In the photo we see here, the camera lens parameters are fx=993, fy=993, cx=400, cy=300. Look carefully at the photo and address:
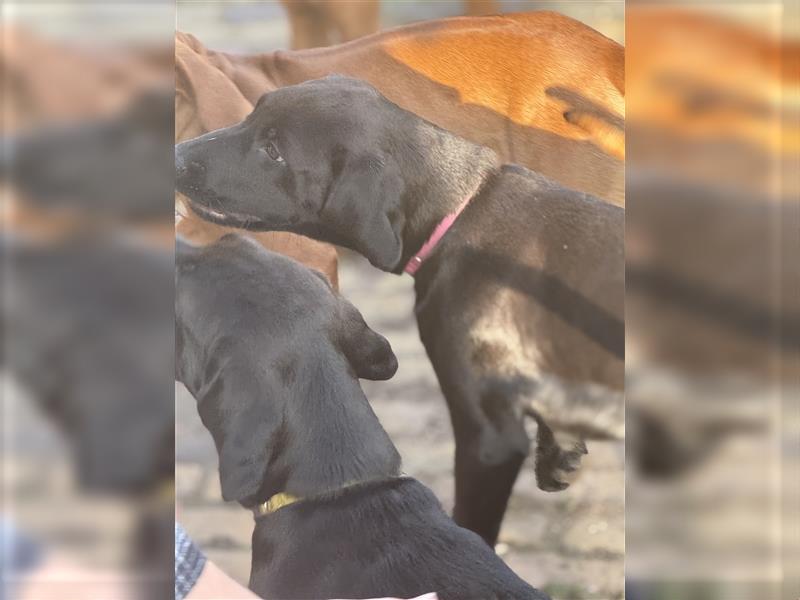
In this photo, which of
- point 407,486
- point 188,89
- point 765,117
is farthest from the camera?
point 188,89

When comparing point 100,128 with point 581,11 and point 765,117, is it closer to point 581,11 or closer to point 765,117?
point 581,11

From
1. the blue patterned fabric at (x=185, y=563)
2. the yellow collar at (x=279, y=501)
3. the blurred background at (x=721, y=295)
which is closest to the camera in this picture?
the blurred background at (x=721, y=295)

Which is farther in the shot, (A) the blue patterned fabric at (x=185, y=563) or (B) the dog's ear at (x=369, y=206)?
(A) the blue patterned fabric at (x=185, y=563)

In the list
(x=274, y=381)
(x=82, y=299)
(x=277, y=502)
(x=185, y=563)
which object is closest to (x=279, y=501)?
(x=277, y=502)

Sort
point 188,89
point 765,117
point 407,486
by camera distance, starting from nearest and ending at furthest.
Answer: point 765,117
point 407,486
point 188,89

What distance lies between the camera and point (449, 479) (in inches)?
107

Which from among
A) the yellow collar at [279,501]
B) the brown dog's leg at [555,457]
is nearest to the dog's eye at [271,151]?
the yellow collar at [279,501]

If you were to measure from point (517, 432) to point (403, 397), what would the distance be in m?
0.32

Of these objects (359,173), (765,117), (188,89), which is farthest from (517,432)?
(188,89)

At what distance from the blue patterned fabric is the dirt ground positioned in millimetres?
125

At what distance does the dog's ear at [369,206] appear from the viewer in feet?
8.57

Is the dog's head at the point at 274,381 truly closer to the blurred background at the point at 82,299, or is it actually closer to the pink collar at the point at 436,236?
the blurred background at the point at 82,299

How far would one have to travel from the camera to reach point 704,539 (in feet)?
7.93

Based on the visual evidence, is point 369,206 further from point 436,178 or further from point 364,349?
point 364,349
